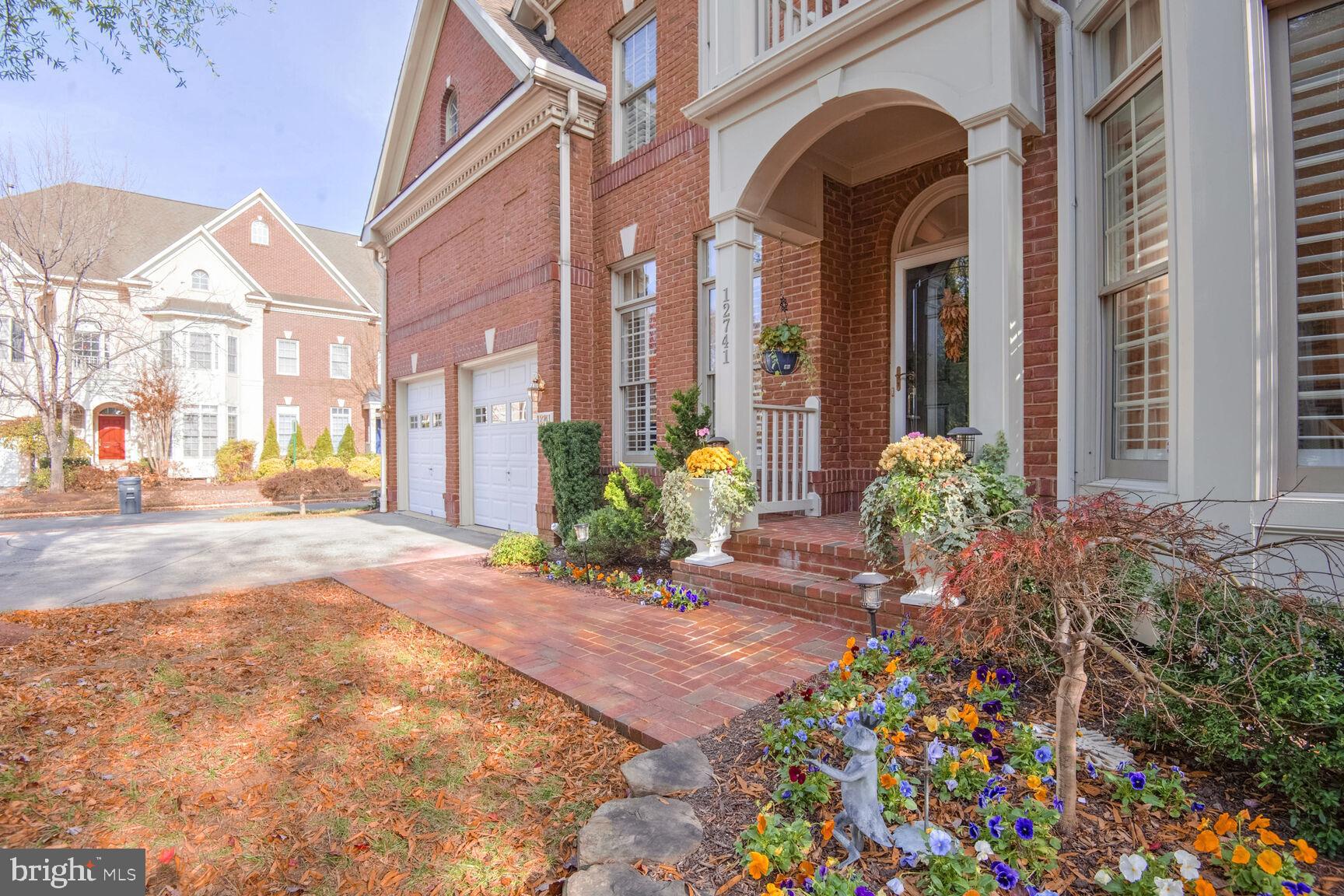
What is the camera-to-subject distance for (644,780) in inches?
98.3

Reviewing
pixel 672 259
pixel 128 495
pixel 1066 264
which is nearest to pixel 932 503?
pixel 1066 264

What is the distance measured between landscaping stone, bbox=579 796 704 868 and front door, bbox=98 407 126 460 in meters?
27.2

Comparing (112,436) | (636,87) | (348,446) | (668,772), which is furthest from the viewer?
(348,446)

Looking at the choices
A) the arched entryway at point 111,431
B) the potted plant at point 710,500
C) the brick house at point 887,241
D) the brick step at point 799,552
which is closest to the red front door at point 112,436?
the arched entryway at point 111,431

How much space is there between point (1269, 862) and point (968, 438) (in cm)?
313

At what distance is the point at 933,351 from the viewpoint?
627cm

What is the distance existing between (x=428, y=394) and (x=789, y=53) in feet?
32.0

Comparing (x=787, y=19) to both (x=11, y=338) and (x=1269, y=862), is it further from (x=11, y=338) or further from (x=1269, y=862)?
(x=11, y=338)

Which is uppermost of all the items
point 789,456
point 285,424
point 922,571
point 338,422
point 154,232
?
point 154,232

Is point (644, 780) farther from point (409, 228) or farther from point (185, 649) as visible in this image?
point (409, 228)

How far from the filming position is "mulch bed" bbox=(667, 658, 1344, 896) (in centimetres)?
186

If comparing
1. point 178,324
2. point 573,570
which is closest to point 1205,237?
point 573,570

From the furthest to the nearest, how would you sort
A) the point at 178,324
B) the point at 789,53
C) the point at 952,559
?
1. the point at 178,324
2. the point at 789,53
3. the point at 952,559

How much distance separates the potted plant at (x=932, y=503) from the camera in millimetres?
3686
